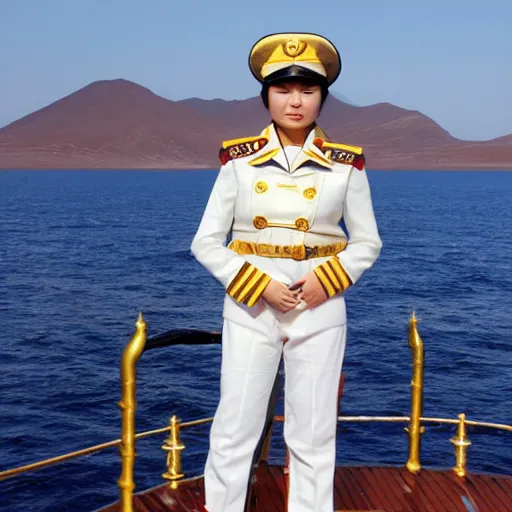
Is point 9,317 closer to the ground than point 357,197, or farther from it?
closer to the ground

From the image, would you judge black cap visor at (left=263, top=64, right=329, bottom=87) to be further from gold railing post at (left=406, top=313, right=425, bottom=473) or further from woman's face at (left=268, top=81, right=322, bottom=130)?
gold railing post at (left=406, top=313, right=425, bottom=473)

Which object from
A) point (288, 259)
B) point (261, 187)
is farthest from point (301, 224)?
point (261, 187)

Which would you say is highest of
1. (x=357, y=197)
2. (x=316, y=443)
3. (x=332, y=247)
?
(x=357, y=197)

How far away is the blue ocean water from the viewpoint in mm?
18344

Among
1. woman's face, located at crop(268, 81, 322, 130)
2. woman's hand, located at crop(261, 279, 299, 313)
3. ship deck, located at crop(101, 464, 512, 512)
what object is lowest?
ship deck, located at crop(101, 464, 512, 512)

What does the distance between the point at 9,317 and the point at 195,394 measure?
12.9 metres

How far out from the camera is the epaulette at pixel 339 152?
4.77 m

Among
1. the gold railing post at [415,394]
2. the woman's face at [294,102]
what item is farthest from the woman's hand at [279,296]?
the gold railing post at [415,394]

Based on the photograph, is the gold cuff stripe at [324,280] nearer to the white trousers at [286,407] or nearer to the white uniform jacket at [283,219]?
the white uniform jacket at [283,219]

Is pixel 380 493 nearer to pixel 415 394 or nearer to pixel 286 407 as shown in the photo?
pixel 415 394

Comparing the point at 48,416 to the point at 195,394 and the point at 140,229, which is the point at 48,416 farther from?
the point at 140,229

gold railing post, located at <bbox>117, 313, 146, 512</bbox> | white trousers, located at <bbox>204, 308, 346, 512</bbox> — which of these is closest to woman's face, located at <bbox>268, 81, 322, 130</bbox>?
white trousers, located at <bbox>204, 308, 346, 512</bbox>

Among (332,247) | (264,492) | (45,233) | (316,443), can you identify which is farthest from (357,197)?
(45,233)

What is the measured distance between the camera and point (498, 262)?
5109cm
